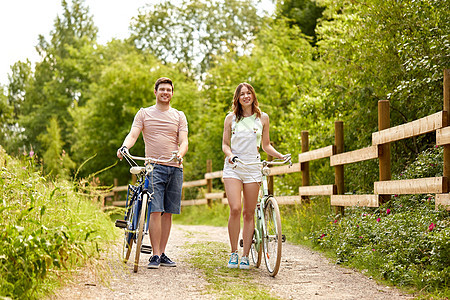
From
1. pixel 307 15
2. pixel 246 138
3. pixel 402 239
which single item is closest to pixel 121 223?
pixel 246 138

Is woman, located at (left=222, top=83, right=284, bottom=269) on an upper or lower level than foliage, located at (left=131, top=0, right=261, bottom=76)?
lower

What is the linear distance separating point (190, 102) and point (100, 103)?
404 cm

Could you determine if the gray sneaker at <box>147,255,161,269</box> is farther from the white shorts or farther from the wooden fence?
the wooden fence

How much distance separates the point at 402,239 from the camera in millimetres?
5707

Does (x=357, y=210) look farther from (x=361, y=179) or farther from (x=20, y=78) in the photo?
(x=20, y=78)

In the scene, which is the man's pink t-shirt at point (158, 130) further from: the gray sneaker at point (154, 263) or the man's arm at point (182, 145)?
the gray sneaker at point (154, 263)

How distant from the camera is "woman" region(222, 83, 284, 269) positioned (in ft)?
19.9

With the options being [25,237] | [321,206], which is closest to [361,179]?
[321,206]

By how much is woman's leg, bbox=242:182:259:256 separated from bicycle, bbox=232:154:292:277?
60 mm

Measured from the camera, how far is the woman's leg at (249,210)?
611 centimetres

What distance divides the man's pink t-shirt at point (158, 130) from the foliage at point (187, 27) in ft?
94.7

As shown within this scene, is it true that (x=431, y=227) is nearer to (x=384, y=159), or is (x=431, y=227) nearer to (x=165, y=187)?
(x=384, y=159)

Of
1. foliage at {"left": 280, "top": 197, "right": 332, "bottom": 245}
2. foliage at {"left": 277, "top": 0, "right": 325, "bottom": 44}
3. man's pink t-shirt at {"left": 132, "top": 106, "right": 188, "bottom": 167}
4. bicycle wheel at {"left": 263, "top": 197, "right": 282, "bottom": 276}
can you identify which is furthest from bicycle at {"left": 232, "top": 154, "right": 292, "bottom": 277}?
foliage at {"left": 277, "top": 0, "right": 325, "bottom": 44}

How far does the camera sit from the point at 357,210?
25.6ft
